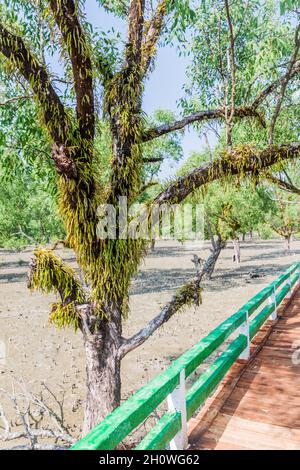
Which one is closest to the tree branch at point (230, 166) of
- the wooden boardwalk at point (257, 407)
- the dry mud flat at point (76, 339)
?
the dry mud flat at point (76, 339)

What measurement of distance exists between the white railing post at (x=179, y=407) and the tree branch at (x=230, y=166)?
375 cm

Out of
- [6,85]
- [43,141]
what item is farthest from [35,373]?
[6,85]

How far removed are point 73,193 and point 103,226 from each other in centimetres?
77

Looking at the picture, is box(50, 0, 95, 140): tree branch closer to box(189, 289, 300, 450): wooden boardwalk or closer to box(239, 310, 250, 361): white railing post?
box(239, 310, 250, 361): white railing post

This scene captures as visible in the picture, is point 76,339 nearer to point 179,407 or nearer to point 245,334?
point 245,334

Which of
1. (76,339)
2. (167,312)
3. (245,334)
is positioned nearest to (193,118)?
(167,312)

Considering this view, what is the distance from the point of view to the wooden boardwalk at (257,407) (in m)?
3.52

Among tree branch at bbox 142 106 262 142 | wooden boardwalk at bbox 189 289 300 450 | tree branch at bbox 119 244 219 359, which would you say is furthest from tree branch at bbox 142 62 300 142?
wooden boardwalk at bbox 189 289 300 450

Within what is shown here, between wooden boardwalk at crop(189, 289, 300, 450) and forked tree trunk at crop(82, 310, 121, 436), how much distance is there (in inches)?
91.6

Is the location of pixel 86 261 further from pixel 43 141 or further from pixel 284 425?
pixel 284 425

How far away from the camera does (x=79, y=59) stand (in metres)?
5.95

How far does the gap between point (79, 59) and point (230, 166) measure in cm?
304

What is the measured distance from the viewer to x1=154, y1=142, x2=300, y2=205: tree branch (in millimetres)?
6301
